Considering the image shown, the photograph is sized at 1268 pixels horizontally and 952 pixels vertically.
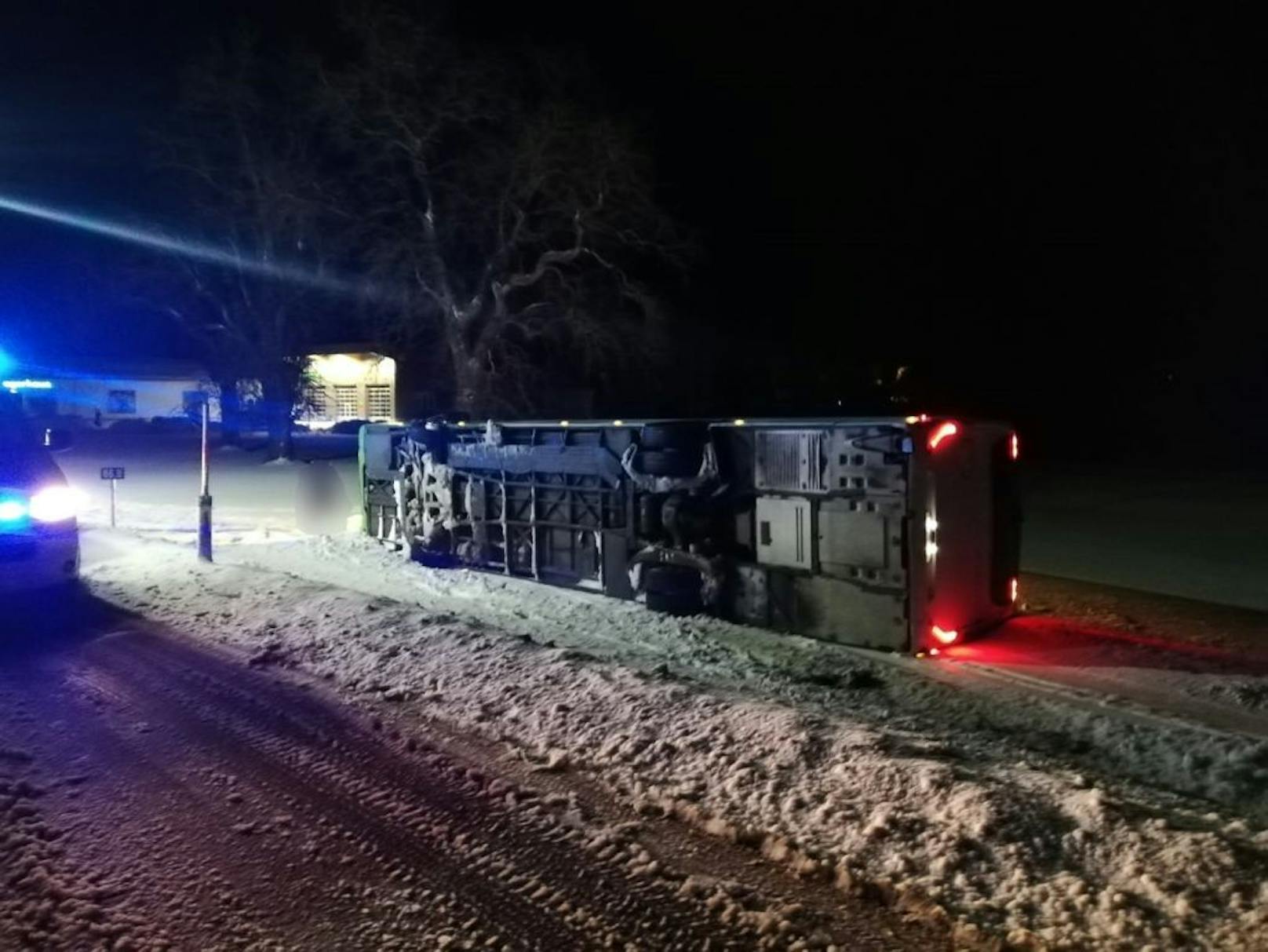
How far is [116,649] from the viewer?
917 cm

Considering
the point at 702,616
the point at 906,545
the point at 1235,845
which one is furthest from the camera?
the point at 702,616

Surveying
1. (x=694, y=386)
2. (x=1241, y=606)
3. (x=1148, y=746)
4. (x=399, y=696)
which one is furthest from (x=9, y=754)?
(x=694, y=386)

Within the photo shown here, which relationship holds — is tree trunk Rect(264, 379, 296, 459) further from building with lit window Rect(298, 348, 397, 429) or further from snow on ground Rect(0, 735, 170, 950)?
snow on ground Rect(0, 735, 170, 950)

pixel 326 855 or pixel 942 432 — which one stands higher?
pixel 942 432

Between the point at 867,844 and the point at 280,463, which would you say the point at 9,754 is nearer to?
the point at 867,844

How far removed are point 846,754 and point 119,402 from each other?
64.1 meters

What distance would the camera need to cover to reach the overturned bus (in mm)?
8844

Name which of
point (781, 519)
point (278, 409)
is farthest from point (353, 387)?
point (781, 519)

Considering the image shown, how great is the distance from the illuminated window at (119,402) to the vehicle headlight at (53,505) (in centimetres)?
5675

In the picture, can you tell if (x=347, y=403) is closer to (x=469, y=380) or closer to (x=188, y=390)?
(x=188, y=390)

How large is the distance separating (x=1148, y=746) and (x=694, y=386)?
111ft

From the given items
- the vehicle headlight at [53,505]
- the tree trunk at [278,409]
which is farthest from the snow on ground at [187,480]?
the vehicle headlight at [53,505]

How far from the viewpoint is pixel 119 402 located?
6238cm

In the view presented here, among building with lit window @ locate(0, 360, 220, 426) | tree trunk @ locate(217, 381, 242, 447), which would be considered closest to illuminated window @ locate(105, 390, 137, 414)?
building with lit window @ locate(0, 360, 220, 426)
